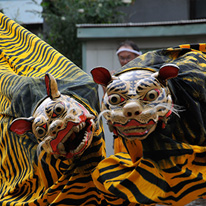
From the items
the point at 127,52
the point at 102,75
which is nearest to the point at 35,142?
the point at 102,75

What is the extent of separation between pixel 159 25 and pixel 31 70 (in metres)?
2.05

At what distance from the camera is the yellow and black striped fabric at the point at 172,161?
10.3 feet

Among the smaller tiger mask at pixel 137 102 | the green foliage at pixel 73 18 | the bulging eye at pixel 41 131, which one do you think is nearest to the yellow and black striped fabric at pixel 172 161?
the smaller tiger mask at pixel 137 102

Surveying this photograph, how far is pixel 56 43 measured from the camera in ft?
26.8

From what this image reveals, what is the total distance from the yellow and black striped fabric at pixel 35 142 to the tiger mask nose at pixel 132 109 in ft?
2.37

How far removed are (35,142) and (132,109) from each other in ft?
4.09

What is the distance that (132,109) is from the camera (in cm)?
284

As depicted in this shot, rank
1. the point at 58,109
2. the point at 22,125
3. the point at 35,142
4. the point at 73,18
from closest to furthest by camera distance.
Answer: the point at 58,109
the point at 22,125
the point at 35,142
the point at 73,18

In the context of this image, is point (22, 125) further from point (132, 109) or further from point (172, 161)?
point (172, 161)

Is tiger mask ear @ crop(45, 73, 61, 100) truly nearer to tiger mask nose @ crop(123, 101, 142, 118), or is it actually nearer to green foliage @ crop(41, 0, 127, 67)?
tiger mask nose @ crop(123, 101, 142, 118)

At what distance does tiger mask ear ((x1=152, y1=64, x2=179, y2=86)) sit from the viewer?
116 inches

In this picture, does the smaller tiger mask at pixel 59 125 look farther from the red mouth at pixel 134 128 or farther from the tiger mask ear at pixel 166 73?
the tiger mask ear at pixel 166 73

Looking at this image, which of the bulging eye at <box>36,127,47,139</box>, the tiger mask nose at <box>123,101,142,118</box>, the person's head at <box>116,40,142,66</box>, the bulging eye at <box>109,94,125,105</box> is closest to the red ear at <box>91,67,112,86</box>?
the bulging eye at <box>109,94,125,105</box>

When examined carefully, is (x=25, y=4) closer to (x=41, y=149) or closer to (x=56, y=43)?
(x=56, y=43)
